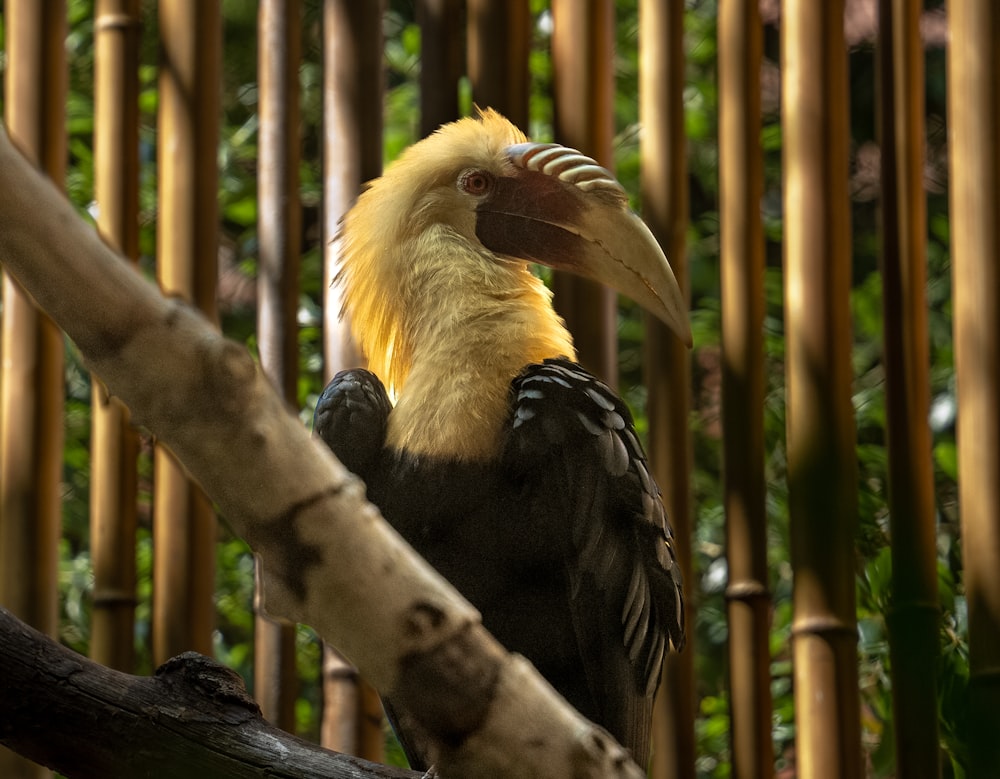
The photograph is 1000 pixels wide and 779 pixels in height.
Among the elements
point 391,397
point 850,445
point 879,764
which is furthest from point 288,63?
point 879,764

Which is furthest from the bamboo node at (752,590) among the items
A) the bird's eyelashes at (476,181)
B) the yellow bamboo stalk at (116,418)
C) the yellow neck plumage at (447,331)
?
the yellow bamboo stalk at (116,418)

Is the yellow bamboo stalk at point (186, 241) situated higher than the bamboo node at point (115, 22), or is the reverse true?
the bamboo node at point (115, 22)

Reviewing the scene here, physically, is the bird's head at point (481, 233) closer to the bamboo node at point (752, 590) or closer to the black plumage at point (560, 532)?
the black plumage at point (560, 532)

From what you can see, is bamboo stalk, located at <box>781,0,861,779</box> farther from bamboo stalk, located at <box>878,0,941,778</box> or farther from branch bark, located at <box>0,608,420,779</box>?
branch bark, located at <box>0,608,420,779</box>

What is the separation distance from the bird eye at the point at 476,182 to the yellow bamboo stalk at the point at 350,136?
0.40ft

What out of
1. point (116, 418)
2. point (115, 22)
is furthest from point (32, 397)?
point (115, 22)

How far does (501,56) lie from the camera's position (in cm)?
107

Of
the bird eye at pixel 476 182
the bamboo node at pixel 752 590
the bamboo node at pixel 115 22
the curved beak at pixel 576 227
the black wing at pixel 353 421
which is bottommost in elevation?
the bamboo node at pixel 752 590

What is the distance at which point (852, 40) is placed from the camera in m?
1.89

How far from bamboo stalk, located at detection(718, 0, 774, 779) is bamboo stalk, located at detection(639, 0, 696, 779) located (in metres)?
0.04

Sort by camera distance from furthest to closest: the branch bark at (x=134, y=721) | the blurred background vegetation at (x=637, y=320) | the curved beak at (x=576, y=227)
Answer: the blurred background vegetation at (x=637, y=320) < the curved beak at (x=576, y=227) < the branch bark at (x=134, y=721)

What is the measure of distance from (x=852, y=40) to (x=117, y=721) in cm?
162

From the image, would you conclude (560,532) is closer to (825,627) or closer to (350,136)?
(825,627)

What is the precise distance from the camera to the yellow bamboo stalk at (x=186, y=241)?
109 cm
